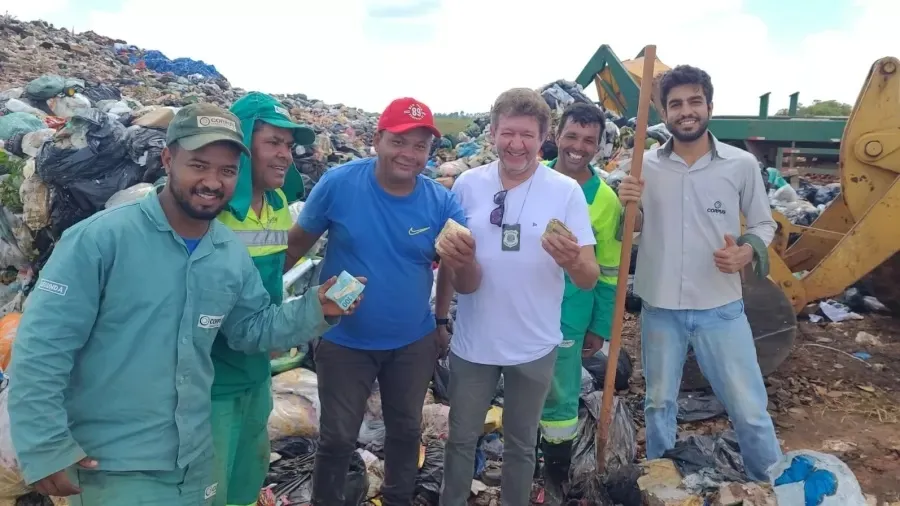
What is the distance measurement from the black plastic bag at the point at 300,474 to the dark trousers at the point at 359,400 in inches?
7.0

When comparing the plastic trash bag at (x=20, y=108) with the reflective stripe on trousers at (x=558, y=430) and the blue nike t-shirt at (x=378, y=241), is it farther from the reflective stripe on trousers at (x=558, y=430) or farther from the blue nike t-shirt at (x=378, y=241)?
the reflective stripe on trousers at (x=558, y=430)

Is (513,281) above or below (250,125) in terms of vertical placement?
below

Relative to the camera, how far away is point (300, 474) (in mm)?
3258

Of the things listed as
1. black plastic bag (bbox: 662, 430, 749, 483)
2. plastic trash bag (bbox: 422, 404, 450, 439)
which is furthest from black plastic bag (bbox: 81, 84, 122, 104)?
black plastic bag (bbox: 662, 430, 749, 483)

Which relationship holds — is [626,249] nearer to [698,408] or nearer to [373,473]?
[373,473]

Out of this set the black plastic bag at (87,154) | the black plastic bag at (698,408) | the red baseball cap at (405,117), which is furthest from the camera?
the black plastic bag at (87,154)

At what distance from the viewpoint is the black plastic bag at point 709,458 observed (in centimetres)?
313

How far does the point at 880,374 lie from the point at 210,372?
5.48m

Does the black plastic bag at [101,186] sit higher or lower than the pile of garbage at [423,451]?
higher

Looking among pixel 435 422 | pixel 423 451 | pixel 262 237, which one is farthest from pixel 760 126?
pixel 262 237

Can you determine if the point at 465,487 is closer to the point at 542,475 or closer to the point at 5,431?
the point at 542,475

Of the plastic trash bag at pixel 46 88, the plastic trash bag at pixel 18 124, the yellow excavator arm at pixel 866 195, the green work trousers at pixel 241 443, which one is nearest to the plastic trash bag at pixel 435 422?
the green work trousers at pixel 241 443

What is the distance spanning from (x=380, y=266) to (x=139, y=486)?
45.8 inches

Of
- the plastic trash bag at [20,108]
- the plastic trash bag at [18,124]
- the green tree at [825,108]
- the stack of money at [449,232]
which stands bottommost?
the stack of money at [449,232]
